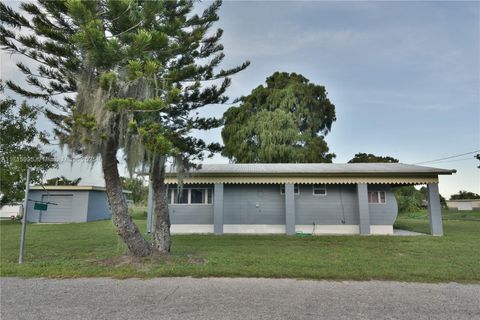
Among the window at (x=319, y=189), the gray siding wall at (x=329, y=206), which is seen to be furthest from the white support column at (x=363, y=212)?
the window at (x=319, y=189)

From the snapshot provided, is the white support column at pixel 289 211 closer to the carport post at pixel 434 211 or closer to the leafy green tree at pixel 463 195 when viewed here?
the carport post at pixel 434 211

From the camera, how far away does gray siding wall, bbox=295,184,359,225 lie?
38.3 feet

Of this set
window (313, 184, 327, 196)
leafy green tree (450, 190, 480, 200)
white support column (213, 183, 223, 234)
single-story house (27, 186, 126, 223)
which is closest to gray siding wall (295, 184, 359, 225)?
window (313, 184, 327, 196)

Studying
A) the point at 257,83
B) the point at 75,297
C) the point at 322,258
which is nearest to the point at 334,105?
the point at 257,83

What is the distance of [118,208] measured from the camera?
19.3 feet

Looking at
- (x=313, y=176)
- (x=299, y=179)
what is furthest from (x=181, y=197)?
(x=313, y=176)

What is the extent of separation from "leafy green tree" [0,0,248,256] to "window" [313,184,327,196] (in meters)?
5.90

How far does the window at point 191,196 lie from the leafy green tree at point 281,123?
8.67m

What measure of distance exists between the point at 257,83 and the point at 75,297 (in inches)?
938

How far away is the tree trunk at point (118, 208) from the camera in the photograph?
5.85 m

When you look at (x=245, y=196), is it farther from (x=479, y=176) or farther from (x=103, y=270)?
(x=479, y=176)

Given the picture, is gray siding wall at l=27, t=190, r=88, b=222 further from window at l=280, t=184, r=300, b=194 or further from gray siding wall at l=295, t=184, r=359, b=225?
gray siding wall at l=295, t=184, r=359, b=225

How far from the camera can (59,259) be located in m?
6.11

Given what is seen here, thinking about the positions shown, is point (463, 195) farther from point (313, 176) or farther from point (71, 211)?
point (71, 211)
